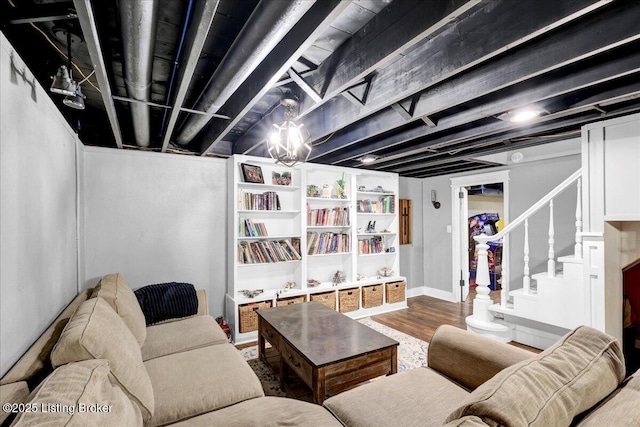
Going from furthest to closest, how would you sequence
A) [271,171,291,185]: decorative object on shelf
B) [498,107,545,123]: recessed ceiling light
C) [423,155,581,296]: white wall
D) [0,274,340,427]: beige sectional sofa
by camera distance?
[271,171,291,185]: decorative object on shelf
[423,155,581,296]: white wall
[498,107,545,123]: recessed ceiling light
[0,274,340,427]: beige sectional sofa

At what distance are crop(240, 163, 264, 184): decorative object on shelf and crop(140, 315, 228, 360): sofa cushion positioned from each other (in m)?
1.61

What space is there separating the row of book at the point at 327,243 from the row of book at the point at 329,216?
0.52ft

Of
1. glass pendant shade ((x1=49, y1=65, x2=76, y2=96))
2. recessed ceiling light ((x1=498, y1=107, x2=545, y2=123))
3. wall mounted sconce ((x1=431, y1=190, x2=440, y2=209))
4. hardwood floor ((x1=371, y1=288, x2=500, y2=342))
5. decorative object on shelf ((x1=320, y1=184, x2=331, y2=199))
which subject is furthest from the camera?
wall mounted sconce ((x1=431, y1=190, x2=440, y2=209))

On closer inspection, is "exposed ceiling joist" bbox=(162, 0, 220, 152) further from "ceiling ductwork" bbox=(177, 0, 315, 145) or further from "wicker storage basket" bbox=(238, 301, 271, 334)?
"wicker storage basket" bbox=(238, 301, 271, 334)

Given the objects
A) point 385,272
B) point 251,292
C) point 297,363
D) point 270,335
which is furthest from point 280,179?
point 297,363

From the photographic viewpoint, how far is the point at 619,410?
2.93 ft

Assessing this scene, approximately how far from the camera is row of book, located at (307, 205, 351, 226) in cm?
404

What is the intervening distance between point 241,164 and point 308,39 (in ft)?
8.00

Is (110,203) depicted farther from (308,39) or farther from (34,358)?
(308,39)

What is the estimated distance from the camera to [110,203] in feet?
10.1

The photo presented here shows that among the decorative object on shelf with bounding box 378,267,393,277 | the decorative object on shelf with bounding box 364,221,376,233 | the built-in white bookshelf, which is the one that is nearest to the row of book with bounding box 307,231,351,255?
the built-in white bookshelf

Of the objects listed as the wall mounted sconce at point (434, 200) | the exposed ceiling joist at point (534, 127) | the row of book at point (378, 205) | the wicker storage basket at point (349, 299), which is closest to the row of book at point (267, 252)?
the wicker storage basket at point (349, 299)

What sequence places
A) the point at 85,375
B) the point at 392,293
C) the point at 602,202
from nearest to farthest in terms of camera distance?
the point at 85,375
the point at 602,202
the point at 392,293

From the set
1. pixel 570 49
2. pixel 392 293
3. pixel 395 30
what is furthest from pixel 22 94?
pixel 392 293
